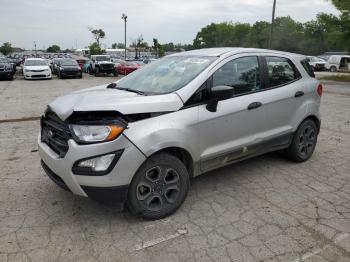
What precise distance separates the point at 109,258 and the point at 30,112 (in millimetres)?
7684

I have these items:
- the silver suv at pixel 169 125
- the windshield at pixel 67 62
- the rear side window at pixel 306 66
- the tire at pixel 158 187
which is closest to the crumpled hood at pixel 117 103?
the silver suv at pixel 169 125

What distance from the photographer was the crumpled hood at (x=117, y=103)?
331cm

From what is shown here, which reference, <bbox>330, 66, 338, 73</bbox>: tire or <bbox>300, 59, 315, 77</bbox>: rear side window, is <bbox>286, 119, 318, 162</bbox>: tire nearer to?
<bbox>300, 59, 315, 77</bbox>: rear side window

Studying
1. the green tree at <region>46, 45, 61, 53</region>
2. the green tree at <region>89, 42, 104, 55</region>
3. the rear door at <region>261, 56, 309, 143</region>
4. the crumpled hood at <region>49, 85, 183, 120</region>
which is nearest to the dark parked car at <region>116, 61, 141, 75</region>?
the rear door at <region>261, 56, 309, 143</region>

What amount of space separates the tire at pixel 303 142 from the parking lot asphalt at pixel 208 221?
16 centimetres

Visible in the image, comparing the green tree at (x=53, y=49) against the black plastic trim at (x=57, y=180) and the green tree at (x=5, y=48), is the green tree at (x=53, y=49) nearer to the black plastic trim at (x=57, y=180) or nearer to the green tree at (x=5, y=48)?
the green tree at (x=5, y=48)

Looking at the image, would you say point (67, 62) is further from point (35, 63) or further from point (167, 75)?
point (167, 75)

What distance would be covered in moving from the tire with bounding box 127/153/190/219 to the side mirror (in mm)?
720

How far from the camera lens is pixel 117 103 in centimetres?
335

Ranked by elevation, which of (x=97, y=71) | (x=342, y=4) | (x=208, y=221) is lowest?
(x=208, y=221)

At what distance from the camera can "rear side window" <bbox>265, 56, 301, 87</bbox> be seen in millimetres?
4707

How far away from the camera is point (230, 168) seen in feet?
16.6

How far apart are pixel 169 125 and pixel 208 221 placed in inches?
42.2

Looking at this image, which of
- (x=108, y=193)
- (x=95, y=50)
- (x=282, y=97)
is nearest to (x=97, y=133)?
(x=108, y=193)
